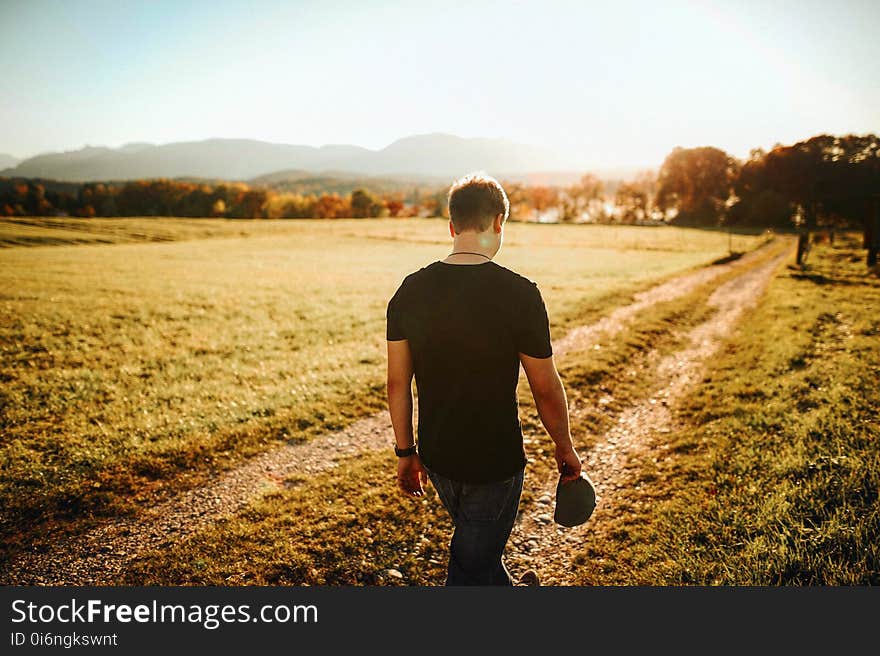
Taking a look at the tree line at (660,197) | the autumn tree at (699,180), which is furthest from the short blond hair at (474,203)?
the autumn tree at (699,180)

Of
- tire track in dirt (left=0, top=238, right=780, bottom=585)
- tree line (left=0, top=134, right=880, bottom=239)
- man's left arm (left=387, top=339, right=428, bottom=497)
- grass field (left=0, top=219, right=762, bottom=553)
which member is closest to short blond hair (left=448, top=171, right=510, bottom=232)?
man's left arm (left=387, top=339, right=428, bottom=497)

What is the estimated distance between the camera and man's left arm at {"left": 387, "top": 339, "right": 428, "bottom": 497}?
2941 millimetres

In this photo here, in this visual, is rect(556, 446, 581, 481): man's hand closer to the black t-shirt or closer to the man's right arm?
the man's right arm

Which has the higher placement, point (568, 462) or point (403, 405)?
point (403, 405)

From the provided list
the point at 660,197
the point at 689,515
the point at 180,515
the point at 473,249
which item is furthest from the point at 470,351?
the point at 660,197

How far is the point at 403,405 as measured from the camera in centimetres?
310

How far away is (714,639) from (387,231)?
6456 centimetres

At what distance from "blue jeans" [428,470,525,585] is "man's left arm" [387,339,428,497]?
31cm

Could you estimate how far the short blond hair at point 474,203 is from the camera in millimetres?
2662

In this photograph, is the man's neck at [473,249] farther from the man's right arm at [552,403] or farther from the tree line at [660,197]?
the tree line at [660,197]

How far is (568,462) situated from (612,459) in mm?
4310

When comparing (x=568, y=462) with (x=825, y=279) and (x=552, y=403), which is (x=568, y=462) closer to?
(x=552, y=403)

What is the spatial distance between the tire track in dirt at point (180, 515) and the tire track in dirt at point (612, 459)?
54 centimetres

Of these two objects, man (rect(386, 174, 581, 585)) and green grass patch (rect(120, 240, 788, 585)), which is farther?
green grass patch (rect(120, 240, 788, 585))
